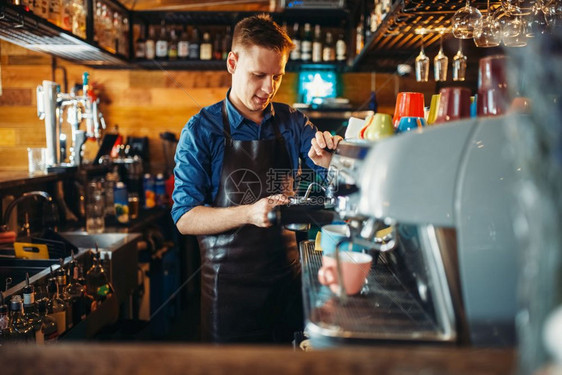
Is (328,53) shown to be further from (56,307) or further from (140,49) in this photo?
(56,307)

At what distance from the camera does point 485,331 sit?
93 centimetres

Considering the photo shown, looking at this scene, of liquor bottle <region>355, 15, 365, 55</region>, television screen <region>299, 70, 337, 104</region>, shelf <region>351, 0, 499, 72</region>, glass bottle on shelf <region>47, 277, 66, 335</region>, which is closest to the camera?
glass bottle on shelf <region>47, 277, 66, 335</region>

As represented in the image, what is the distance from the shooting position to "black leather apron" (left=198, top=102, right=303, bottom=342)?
1888 mm

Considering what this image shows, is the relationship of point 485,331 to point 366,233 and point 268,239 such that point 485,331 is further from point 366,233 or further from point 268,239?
point 268,239

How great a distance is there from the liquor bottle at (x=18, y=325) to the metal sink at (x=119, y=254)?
0.77 metres

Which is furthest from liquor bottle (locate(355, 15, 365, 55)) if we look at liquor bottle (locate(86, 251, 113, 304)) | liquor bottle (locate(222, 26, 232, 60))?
liquor bottle (locate(86, 251, 113, 304))

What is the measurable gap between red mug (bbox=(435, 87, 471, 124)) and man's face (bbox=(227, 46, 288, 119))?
86 centimetres

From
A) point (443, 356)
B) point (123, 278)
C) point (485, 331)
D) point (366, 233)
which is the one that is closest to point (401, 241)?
point (366, 233)

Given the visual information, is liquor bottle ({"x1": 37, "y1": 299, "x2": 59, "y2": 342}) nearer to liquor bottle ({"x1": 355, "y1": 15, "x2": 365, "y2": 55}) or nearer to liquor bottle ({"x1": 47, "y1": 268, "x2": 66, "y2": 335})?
liquor bottle ({"x1": 47, "y1": 268, "x2": 66, "y2": 335})

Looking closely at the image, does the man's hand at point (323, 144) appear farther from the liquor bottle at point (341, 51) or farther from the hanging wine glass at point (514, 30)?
the liquor bottle at point (341, 51)

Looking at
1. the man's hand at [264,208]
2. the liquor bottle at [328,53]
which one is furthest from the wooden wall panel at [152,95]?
the man's hand at [264,208]

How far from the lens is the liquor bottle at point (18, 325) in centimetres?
166

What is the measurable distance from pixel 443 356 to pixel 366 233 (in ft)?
1.48

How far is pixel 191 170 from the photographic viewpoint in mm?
1840
